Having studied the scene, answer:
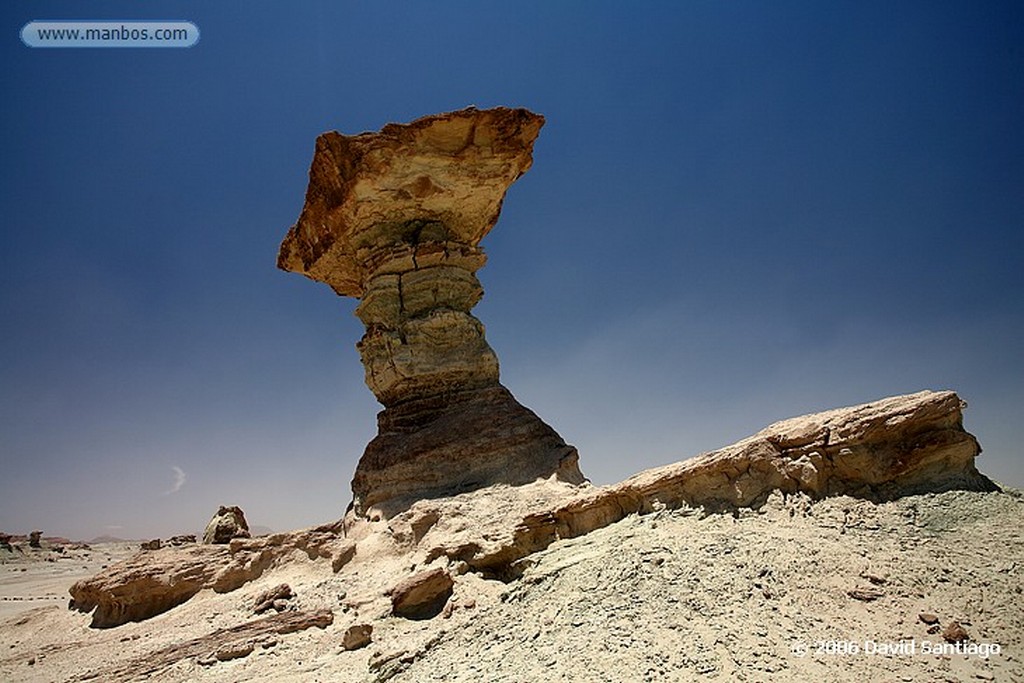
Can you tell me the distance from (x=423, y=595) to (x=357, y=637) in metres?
1.14

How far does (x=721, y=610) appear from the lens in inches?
227

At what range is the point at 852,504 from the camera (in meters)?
6.86

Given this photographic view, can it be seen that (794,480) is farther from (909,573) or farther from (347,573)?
(347,573)

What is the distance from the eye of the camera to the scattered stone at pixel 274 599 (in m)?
10.4

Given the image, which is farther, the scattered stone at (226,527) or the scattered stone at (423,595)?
the scattered stone at (226,527)

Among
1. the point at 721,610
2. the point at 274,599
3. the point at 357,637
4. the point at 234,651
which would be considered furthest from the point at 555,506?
the point at 274,599

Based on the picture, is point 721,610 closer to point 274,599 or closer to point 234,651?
point 234,651

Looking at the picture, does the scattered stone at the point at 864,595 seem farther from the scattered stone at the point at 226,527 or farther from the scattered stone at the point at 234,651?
the scattered stone at the point at 226,527

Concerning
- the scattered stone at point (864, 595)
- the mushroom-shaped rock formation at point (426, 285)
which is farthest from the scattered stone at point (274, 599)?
→ the scattered stone at point (864, 595)

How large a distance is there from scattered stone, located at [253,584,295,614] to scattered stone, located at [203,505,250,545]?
160 inches

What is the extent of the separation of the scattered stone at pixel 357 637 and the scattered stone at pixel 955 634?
724 centimetres

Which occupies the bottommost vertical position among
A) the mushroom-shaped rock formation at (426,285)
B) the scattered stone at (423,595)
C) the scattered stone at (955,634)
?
the scattered stone at (955,634)

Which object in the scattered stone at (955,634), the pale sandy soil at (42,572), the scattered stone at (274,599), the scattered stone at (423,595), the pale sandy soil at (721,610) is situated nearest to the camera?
the scattered stone at (955,634)

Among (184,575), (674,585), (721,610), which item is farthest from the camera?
(184,575)
